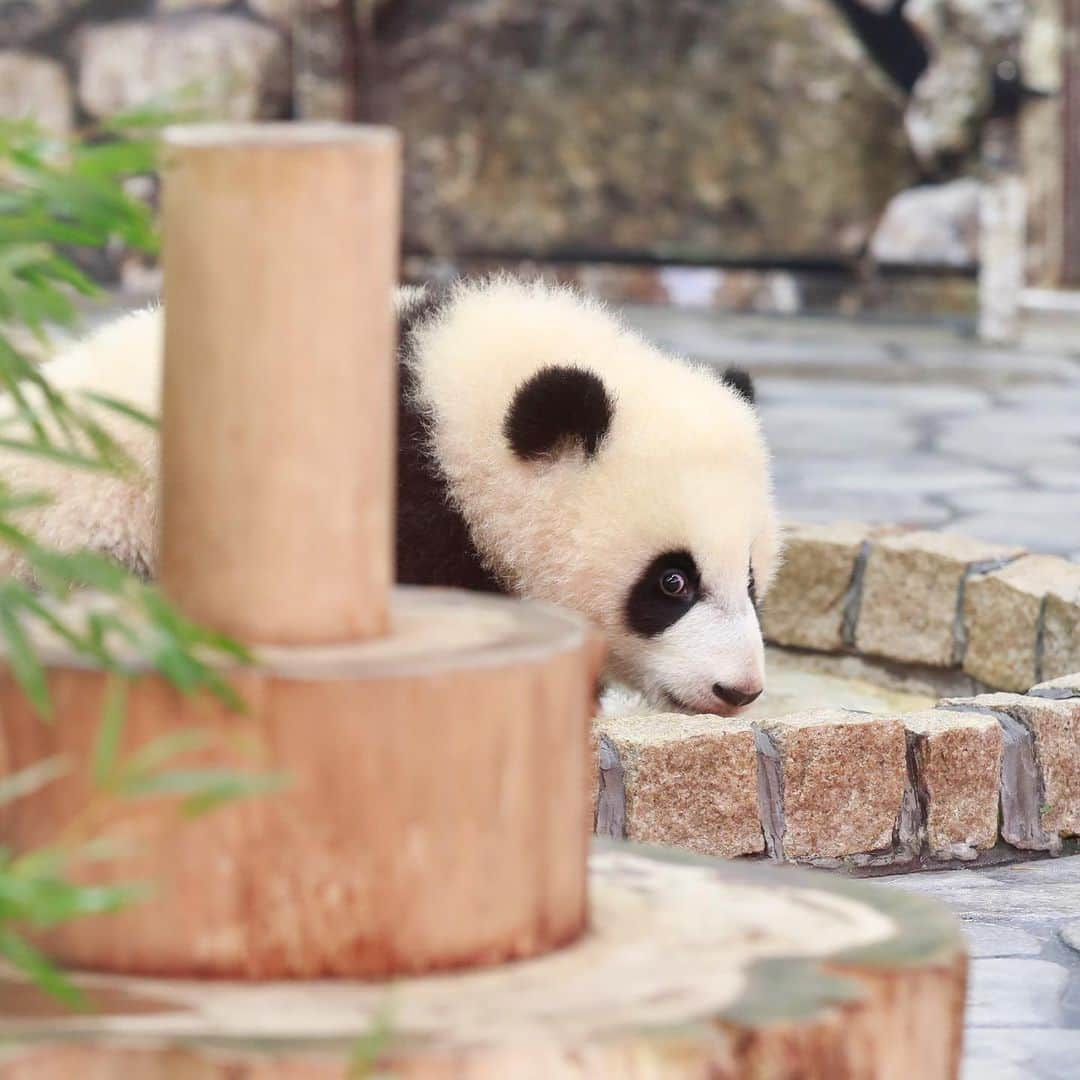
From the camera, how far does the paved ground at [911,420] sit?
19.2 feet

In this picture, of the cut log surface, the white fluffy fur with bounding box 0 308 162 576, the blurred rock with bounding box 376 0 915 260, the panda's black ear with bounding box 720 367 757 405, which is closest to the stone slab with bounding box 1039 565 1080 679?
the panda's black ear with bounding box 720 367 757 405

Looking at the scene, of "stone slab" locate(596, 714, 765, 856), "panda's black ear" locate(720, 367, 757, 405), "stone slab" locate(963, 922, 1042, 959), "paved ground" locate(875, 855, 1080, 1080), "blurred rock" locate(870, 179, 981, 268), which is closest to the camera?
"paved ground" locate(875, 855, 1080, 1080)

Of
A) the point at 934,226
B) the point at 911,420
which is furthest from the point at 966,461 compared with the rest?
the point at 934,226

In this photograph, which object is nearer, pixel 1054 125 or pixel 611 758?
pixel 611 758

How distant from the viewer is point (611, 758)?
11.0 ft

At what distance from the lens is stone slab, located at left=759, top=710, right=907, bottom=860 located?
3.42 metres

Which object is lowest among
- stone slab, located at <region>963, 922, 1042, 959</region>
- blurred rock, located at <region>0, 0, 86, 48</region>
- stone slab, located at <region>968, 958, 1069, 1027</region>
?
stone slab, located at <region>968, 958, 1069, 1027</region>

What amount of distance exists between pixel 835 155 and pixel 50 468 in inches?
241

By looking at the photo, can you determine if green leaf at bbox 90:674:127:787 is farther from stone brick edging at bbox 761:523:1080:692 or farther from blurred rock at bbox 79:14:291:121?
blurred rock at bbox 79:14:291:121

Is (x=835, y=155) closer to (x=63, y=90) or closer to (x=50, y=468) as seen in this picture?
(x=63, y=90)

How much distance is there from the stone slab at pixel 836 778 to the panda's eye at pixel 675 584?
40 cm

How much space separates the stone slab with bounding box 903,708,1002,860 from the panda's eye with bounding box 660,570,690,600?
1.51 ft

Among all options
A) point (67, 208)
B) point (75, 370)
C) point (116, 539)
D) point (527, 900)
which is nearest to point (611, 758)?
point (116, 539)

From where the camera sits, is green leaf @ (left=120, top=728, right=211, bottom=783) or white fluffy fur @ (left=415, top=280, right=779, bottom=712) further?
white fluffy fur @ (left=415, top=280, right=779, bottom=712)
